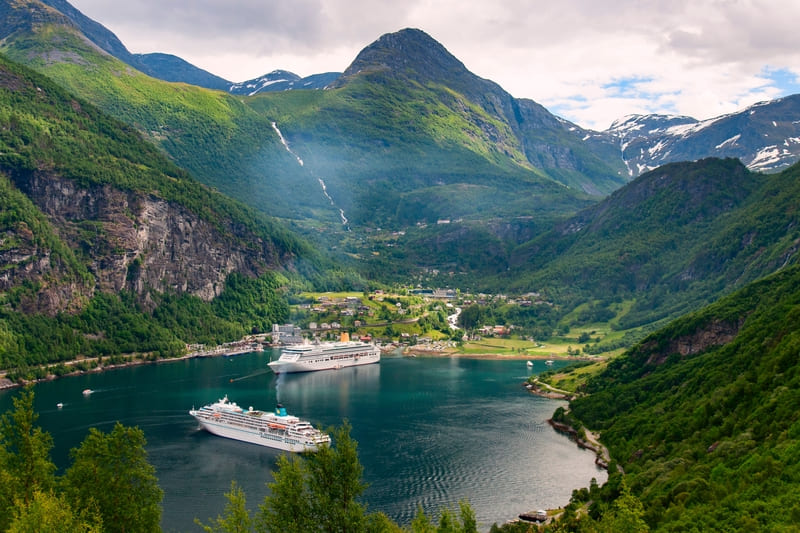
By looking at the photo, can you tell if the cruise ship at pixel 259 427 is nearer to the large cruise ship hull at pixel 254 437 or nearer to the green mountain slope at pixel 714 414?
the large cruise ship hull at pixel 254 437

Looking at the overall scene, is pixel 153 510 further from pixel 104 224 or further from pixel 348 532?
pixel 104 224

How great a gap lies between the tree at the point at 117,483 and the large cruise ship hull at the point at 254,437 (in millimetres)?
40500

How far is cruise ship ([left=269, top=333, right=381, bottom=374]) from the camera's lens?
151550 millimetres

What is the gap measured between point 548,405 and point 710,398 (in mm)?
38052

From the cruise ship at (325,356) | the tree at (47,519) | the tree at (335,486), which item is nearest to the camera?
the tree at (47,519)

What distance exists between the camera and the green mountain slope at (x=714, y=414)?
47781mm

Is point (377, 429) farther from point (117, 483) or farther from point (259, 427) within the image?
point (117, 483)

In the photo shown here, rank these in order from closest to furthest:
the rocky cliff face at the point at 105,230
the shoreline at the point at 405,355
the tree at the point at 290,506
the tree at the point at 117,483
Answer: the tree at the point at 290,506 < the tree at the point at 117,483 < the shoreline at the point at 405,355 < the rocky cliff face at the point at 105,230

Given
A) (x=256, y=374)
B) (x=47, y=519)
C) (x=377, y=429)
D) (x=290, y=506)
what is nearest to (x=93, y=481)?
(x=47, y=519)

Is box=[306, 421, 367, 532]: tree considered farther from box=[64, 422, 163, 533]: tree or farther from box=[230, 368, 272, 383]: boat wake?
box=[230, 368, 272, 383]: boat wake

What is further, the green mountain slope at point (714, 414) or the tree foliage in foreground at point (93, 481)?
the green mountain slope at point (714, 414)

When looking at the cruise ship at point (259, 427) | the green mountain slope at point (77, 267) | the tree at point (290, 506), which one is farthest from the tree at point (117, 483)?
the green mountain slope at point (77, 267)

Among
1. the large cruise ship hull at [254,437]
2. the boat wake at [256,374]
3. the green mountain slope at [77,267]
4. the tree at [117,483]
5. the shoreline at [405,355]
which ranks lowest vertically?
the large cruise ship hull at [254,437]

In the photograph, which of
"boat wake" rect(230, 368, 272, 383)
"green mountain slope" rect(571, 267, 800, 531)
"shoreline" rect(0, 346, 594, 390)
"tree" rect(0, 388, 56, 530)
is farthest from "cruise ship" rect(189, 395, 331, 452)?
"shoreline" rect(0, 346, 594, 390)
